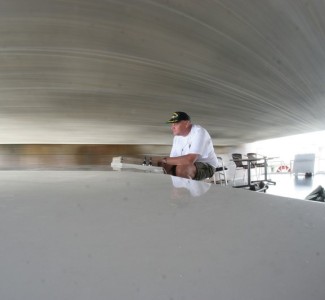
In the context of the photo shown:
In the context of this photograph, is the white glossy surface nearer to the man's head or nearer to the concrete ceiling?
the concrete ceiling

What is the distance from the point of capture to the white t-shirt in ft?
3.87

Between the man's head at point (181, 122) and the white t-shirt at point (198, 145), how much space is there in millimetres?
34

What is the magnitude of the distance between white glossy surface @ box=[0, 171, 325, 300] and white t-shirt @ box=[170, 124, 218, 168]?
0.80 m

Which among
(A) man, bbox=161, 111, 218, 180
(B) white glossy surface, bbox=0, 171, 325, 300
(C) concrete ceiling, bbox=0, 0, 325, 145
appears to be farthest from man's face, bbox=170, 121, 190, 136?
(B) white glossy surface, bbox=0, 171, 325, 300

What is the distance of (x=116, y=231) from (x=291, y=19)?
71 centimetres

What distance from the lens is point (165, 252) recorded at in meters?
0.22

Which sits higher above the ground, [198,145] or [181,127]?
[181,127]

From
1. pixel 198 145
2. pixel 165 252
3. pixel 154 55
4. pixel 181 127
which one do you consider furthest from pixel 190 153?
pixel 165 252

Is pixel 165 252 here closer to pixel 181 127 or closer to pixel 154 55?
pixel 154 55

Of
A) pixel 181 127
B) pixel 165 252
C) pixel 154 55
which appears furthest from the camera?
pixel 181 127

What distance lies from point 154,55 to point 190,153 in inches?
21.4

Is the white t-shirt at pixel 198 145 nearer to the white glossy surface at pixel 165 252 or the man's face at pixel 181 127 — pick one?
the man's face at pixel 181 127

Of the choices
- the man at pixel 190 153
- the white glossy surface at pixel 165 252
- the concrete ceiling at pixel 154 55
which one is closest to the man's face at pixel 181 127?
the man at pixel 190 153

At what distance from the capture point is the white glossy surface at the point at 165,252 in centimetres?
16
